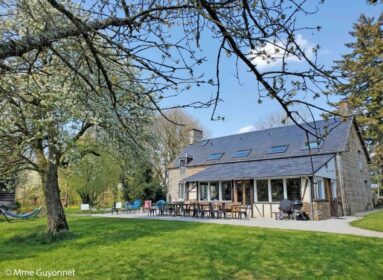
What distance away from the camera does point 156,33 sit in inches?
124

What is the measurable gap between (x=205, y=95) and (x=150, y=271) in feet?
14.0

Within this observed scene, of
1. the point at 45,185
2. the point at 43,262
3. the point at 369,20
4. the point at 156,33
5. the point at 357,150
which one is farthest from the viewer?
the point at 369,20

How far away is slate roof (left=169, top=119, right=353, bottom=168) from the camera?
64.3 ft

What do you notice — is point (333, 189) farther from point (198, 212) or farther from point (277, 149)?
point (198, 212)

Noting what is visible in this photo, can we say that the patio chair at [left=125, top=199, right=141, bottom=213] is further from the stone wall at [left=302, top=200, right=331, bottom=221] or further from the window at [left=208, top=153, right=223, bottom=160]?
the stone wall at [left=302, top=200, right=331, bottom=221]

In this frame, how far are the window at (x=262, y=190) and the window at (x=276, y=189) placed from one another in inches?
14.2

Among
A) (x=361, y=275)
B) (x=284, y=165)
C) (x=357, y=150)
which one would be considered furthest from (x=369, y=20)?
(x=361, y=275)

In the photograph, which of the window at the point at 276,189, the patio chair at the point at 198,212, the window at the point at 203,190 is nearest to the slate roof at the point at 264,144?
the window at the point at 276,189

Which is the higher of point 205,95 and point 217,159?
point 217,159

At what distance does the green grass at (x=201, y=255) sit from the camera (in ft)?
18.4

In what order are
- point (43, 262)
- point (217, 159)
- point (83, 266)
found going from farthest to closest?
point (217, 159) < point (43, 262) < point (83, 266)

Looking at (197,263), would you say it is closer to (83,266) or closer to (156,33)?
(83,266)

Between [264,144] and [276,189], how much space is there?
580 centimetres

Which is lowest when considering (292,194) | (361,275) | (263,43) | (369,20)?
(361,275)
